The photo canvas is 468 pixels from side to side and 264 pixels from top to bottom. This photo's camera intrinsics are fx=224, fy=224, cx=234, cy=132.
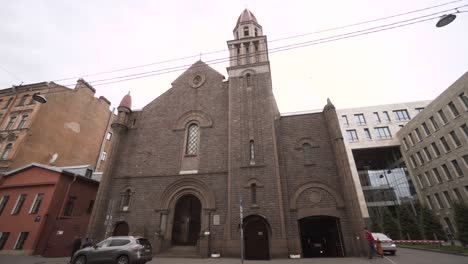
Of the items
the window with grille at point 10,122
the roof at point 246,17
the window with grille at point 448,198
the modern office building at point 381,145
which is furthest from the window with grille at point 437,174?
the window with grille at point 10,122

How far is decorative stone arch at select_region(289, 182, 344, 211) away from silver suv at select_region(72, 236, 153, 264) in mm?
9356

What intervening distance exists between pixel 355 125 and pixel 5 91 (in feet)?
186

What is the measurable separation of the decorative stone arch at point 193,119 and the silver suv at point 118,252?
10198mm

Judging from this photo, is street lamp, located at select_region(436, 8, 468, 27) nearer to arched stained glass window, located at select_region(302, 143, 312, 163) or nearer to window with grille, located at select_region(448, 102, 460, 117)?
arched stained glass window, located at select_region(302, 143, 312, 163)

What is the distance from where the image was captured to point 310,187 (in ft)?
51.7

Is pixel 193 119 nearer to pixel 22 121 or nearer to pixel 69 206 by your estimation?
pixel 69 206

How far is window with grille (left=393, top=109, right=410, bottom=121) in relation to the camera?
42.1 metres

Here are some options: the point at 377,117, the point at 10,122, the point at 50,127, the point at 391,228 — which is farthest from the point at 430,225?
the point at 10,122

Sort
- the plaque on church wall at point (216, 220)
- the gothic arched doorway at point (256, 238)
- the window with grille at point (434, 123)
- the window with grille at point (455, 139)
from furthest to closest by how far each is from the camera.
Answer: the window with grille at point (434, 123), the window with grille at point (455, 139), the plaque on church wall at point (216, 220), the gothic arched doorway at point (256, 238)

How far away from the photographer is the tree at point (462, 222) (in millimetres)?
21531

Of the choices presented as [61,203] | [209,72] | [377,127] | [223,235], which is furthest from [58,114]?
[377,127]

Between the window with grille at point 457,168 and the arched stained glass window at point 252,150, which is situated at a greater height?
the window with grille at point 457,168

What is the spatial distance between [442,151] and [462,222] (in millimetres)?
12461

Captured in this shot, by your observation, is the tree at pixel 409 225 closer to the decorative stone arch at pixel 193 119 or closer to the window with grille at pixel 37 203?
the decorative stone arch at pixel 193 119
